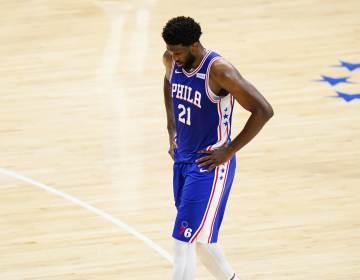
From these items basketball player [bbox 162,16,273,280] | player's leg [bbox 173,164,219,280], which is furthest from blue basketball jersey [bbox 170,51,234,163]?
→ player's leg [bbox 173,164,219,280]

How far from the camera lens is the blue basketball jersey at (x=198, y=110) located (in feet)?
17.6

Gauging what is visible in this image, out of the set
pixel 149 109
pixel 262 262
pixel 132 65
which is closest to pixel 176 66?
pixel 262 262

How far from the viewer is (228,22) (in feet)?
43.7

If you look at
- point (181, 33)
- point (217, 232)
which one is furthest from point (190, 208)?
point (181, 33)

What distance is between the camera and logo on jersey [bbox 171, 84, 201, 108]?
5.40 m

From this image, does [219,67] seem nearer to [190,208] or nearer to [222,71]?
[222,71]

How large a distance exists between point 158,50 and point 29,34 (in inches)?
80.3

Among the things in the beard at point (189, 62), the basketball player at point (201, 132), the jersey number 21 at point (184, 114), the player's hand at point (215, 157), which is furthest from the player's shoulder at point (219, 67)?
the player's hand at point (215, 157)

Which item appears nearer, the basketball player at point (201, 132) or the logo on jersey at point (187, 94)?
the basketball player at point (201, 132)

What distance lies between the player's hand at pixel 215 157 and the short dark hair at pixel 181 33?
66 cm

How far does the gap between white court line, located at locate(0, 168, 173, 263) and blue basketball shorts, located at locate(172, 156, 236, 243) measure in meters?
1.41

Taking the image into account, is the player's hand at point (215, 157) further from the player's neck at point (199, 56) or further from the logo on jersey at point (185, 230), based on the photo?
the player's neck at point (199, 56)

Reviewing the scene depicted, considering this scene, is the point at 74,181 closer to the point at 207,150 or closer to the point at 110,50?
the point at 207,150

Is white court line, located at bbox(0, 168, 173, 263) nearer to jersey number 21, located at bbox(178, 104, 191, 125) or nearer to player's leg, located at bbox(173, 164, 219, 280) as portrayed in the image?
player's leg, located at bbox(173, 164, 219, 280)
